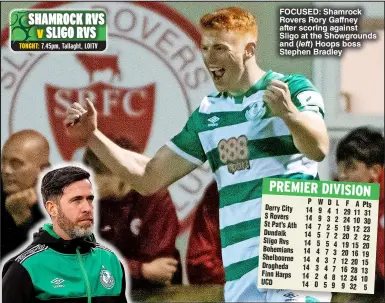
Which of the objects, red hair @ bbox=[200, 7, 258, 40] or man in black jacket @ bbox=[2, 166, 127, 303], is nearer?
man in black jacket @ bbox=[2, 166, 127, 303]

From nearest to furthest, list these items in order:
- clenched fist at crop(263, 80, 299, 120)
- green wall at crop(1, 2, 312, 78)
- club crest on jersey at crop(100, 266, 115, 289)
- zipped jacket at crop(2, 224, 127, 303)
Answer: zipped jacket at crop(2, 224, 127, 303) < club crest on jersey at crop(100, 266, 115, 289) < clenched fist at crop(263, 80, 299, 120) < green wall at crop(1, 2, 312, 78)

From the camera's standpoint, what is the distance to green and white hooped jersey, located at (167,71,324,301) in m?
3.59

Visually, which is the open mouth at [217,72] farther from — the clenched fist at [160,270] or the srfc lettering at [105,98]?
the clenched fist at [160,270]

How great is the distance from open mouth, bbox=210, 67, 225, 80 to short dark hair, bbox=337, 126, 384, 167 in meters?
0.55

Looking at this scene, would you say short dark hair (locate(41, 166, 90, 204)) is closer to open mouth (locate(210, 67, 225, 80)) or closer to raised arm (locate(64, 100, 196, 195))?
raised arm (locate(64, 100, 196, 195))

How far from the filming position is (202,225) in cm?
374

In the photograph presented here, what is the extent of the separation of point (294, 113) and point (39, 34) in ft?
3.53

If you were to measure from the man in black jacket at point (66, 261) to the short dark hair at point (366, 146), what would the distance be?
1262mm

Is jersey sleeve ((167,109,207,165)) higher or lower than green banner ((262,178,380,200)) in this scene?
higher

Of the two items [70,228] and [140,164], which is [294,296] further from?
[70,228]

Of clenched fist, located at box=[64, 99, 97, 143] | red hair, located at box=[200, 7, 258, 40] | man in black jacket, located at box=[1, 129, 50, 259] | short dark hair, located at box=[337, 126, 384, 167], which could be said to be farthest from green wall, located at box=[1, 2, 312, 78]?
man in black jacket, located at box=[1, 129, 50, 259]

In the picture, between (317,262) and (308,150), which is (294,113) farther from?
(317,262)

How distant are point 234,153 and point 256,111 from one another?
18 cm

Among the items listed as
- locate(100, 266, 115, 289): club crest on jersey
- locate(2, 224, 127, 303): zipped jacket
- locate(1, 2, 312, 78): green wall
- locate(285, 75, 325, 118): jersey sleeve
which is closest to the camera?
locate(2, 224, 127, 303): zipped jacket
